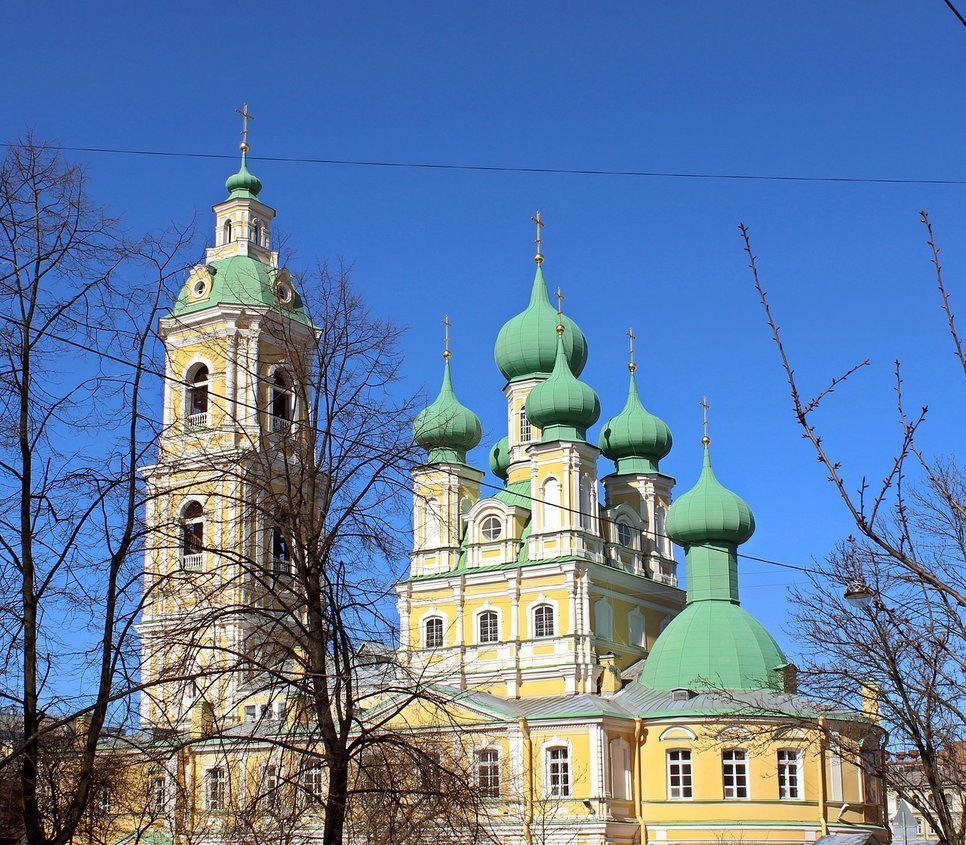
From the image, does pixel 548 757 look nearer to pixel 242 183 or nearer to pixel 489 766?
pixel 489 766

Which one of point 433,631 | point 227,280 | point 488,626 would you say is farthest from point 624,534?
point 227,280

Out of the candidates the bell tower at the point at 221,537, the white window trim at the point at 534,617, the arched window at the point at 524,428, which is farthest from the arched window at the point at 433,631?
the bell tower at the point at 221,537

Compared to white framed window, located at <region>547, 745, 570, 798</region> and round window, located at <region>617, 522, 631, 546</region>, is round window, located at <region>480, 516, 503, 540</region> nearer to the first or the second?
round window, located at <region>617, 522, 631, 546</region>

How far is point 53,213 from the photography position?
1241 cm

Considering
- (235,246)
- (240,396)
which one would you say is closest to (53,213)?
(240,396)

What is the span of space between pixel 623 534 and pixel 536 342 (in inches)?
313

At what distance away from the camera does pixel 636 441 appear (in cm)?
5344

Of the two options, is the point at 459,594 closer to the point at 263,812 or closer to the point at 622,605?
the point at 622,605

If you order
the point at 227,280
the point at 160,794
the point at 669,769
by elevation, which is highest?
the point at 227,280

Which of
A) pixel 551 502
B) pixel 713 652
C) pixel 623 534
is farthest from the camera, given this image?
pixel 623 534

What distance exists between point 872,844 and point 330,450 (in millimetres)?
27794

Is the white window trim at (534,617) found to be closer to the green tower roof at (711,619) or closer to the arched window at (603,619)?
the arched window at (603,619)

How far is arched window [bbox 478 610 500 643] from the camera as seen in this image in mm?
47219

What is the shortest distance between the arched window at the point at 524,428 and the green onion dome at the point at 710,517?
668 cm
